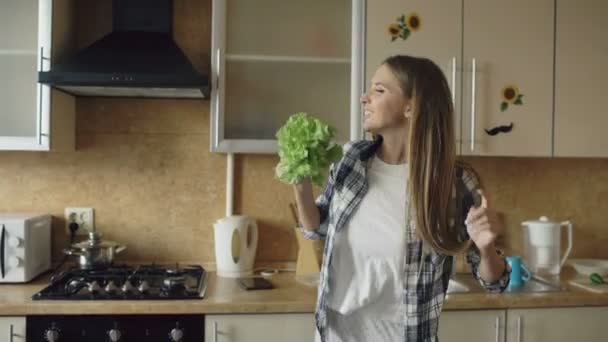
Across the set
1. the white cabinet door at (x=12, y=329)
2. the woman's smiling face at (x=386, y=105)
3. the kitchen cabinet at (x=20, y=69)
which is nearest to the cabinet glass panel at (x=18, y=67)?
the kitchen cabinet at (x=20, y=69)

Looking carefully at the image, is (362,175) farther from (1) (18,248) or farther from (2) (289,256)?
(1) (18,248)

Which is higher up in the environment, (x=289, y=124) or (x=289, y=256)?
(x=289, y=124)

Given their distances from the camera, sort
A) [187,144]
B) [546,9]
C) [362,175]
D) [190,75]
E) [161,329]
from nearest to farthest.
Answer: [362,175] → [161,329] → [190,75] → [546,9] → [187,144]

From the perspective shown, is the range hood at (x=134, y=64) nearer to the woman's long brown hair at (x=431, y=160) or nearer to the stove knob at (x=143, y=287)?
the stove knob at (x=143, y=287)

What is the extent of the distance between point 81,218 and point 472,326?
4.89 feet

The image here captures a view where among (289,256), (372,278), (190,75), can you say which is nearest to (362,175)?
(372,278)

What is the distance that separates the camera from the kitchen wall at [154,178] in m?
2.13

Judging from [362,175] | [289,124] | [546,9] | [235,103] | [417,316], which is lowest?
[417,316]

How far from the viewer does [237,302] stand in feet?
5.43

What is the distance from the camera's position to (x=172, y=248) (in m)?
2.19

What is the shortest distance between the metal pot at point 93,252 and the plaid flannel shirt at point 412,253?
0.93 meters

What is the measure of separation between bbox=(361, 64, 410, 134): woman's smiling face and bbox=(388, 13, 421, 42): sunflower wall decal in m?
0.63

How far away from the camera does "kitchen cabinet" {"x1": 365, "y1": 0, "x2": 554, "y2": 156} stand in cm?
190

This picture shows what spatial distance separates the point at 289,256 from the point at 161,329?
701 mm
